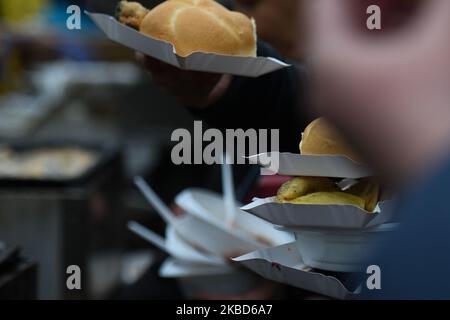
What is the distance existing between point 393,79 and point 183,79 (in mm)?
708

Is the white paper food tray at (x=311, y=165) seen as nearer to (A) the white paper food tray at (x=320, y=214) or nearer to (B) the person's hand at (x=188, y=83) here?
(A) the white paper food tray at (x=320, y=214)

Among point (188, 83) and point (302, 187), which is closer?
point (302, 187)

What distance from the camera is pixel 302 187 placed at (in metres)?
1.02

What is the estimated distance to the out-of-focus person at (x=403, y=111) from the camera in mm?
569

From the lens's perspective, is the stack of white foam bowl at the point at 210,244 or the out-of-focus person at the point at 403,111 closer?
the out-of-focus person at the point at 403,111

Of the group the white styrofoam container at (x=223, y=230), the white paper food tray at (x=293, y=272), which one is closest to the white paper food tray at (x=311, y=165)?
the white paper food tray at (x=293, y=272)

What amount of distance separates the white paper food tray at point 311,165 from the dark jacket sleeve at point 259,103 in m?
0.24

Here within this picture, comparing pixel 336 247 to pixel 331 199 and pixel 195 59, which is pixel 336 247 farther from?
pixel 195 59

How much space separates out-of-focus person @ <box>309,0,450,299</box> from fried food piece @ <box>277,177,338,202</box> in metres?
0.36

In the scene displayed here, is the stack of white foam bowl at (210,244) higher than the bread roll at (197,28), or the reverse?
the bread roll at (197,28)

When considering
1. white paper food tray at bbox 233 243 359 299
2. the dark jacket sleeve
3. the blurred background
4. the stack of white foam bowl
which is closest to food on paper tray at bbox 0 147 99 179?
the blurred background

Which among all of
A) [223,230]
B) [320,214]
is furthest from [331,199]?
[223,230]

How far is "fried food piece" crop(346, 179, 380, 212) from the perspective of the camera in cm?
99

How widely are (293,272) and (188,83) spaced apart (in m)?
0.40
